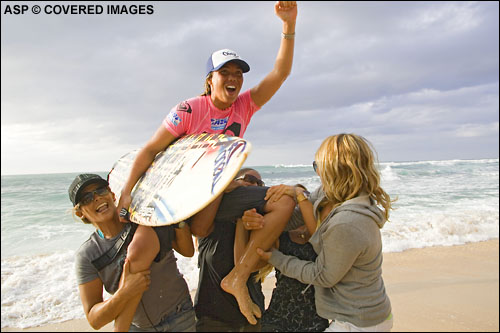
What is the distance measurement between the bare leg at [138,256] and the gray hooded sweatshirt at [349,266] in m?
0.67

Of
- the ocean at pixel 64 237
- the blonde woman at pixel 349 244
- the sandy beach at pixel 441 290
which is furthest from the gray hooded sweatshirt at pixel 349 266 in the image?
the sandy beach at pixel 441 290

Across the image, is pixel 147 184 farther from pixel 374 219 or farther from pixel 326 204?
pixel 374 219

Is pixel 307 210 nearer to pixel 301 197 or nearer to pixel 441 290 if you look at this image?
pixel 301 197

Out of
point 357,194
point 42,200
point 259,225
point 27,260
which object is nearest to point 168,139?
point 259,225

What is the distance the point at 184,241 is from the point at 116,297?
46 cm

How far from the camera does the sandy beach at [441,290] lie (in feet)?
15.0

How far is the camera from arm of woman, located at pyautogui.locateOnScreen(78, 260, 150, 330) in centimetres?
160

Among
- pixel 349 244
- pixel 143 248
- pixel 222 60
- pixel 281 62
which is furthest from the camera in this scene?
pixel 281 62

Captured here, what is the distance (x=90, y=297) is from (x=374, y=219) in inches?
58.5

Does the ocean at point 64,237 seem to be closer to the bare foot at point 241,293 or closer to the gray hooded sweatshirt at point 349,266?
the gray hooded sweatshirt at point 349,266

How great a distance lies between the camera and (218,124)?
207cm

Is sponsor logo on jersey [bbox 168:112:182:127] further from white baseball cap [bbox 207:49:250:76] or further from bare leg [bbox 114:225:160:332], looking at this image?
bare leg [bbox 114:225:160:332]

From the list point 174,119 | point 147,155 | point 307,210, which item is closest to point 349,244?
point 307,210

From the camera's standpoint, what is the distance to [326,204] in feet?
5.66
